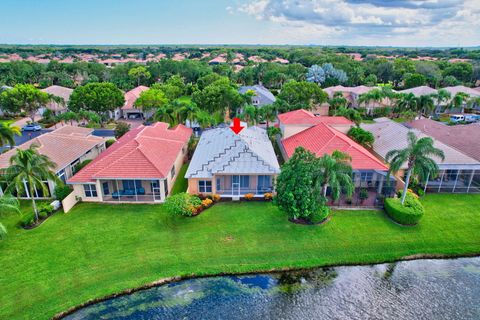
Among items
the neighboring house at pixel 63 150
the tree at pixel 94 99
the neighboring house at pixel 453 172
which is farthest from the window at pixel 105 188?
the tree at pixel 94 99

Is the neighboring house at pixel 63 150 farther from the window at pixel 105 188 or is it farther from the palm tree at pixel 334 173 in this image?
the palm tree at pixel 334 173

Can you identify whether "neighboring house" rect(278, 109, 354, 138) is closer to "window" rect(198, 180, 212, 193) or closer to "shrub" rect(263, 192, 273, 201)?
"shrub" rect(263, 192, 273, 201)

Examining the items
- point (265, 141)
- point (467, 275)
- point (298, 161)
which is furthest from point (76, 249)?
point (467, 275)

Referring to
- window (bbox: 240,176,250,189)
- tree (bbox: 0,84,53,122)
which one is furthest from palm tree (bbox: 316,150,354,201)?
tree (bbox: 0,84,53,122)

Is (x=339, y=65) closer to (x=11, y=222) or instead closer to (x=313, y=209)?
(x=313, y=209)

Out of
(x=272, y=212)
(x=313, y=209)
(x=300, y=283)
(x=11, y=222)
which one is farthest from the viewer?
(x=272, y=212)
